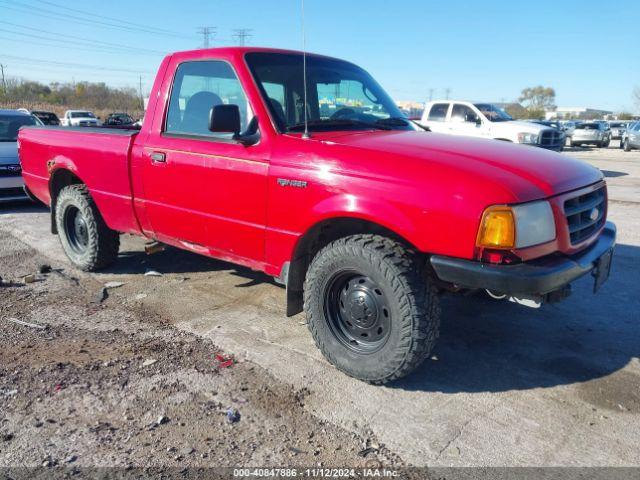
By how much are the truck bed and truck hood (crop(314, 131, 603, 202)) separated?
201cm

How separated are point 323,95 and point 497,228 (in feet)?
6.46

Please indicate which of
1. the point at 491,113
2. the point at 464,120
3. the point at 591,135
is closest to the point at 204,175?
the point at 464,120

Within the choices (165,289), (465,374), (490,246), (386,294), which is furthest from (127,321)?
(490,246)

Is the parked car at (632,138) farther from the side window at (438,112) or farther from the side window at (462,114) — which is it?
the side window at (438,112)

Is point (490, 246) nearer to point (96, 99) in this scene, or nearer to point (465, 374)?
point (465, 374)

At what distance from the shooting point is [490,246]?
262 centimetres

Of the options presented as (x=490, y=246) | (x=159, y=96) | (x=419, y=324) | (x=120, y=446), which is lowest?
(x=120, y=446)

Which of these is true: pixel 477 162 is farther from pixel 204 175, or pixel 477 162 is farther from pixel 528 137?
pixel 528 137

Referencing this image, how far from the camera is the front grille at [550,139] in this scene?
1384cm

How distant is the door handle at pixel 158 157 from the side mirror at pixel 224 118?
2.83 ft

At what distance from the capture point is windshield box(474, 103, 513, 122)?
1452 centimetres

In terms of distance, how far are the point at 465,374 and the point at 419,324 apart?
2.24ft

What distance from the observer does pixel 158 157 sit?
4062 millimetres

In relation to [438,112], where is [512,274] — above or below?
below
